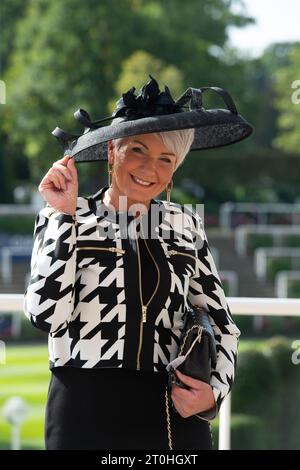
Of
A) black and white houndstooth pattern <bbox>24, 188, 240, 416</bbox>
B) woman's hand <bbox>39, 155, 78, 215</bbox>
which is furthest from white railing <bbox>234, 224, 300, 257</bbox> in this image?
woman's hand <bbox>39, 155, 78, 215</bbox>

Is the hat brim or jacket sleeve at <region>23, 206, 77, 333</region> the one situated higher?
the hat brim

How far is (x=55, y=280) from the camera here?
1.74 meters

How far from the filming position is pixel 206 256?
195 cm

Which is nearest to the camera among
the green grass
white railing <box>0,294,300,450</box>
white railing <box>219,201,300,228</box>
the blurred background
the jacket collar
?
the jacket collar

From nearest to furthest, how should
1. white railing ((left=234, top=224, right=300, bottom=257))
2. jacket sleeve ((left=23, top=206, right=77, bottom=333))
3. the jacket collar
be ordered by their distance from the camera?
jacket sleeve ((left=23, top=206, right=77, bottom=333))
the jacket collar
white railing ((left=234, top=224, right=300, bottom=257))

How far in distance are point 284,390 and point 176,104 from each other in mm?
9133

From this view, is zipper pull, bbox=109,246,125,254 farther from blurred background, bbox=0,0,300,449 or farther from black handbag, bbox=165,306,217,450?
blurred background, bbox=0,0,300,449

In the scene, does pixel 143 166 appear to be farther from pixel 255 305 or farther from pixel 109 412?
pixel 255 305

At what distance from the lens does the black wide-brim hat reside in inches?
69.3

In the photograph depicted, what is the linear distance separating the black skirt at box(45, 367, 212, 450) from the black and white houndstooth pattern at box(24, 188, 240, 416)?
0.03m

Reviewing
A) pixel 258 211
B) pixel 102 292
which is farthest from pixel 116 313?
pixel 258 211

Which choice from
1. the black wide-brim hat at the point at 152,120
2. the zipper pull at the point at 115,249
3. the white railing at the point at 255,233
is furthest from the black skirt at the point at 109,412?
the white railing at the point at 255,233
